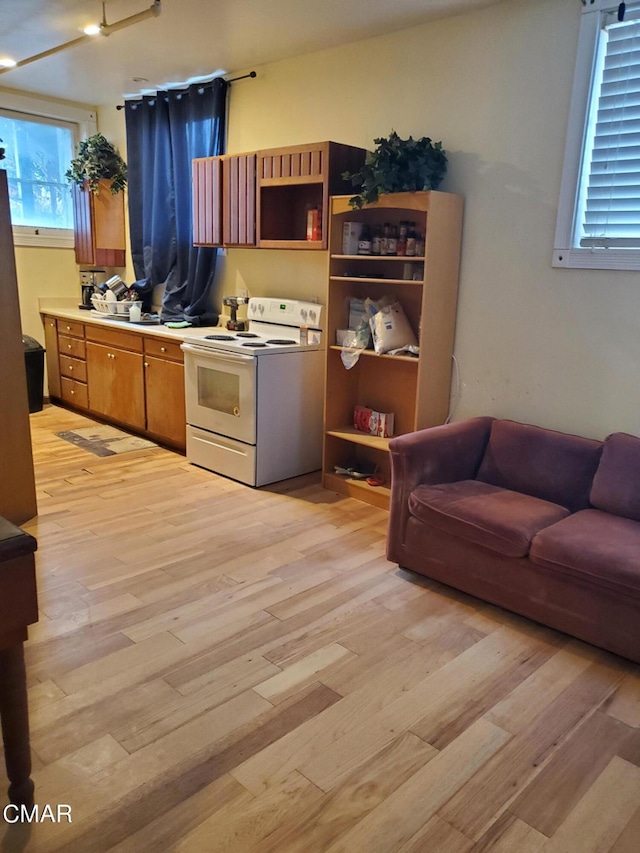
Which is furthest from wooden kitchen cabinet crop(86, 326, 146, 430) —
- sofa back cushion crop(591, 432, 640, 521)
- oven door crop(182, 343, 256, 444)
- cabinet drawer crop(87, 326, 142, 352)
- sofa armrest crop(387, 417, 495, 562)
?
sofa back cushion crop(591, 432, 640, 521)

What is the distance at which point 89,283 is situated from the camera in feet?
19.7

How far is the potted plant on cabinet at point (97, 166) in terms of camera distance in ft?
18.1

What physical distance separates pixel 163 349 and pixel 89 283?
6.44 feet

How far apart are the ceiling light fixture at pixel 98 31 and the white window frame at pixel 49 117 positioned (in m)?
0.77

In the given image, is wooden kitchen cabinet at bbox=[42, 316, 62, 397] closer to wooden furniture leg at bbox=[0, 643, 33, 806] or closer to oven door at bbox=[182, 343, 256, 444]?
oven door at bbox=[182, 343, 256, 444]

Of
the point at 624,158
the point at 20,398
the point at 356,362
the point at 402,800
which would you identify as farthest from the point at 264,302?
the point at 402,800

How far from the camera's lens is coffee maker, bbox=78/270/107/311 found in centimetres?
596

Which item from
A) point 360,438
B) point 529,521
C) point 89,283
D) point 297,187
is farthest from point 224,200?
point 529,521

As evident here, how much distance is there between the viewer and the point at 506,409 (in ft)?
11.1

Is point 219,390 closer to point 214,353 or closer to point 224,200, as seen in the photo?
point 214,353

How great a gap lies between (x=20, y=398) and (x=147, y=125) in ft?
9.36

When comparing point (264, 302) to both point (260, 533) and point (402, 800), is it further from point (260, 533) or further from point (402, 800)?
point (402, 800)

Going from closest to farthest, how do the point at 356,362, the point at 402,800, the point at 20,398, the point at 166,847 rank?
the point at 166,847
the point at 402,800
the point at 20,398
the point at 356,362

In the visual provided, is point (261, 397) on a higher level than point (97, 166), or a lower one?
lower
